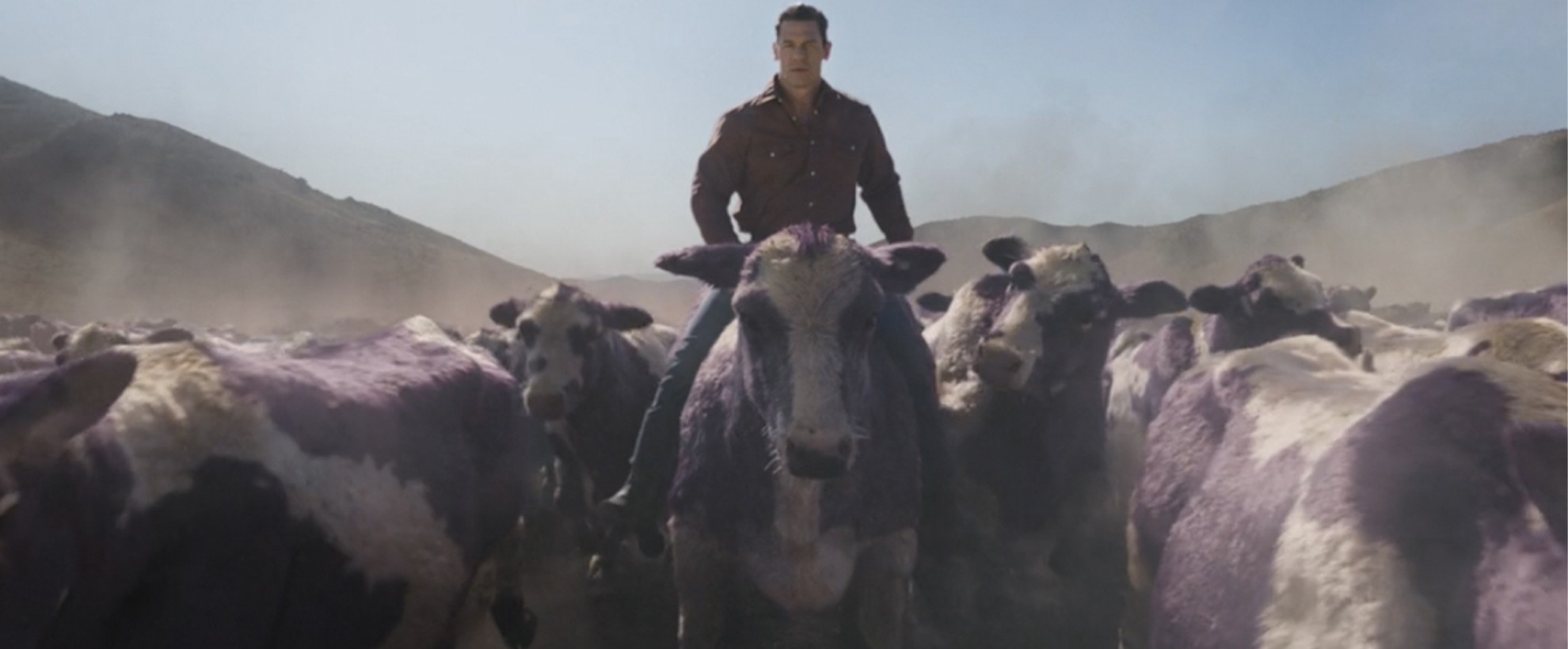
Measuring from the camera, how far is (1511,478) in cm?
225

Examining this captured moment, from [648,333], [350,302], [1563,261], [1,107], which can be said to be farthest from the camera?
[1,107]

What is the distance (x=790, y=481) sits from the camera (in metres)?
4.49

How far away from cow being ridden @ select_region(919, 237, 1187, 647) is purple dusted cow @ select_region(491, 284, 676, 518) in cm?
304

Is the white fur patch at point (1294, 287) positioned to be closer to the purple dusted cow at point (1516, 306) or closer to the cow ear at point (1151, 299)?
the purple dusted cow at point (1516, 306)

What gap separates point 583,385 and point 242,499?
484cm

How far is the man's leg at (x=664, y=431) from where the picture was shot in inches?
203

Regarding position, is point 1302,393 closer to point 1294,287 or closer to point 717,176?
point 717,176

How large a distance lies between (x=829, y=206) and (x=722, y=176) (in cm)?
65

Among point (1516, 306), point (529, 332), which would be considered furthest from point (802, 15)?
point (1516, 306)

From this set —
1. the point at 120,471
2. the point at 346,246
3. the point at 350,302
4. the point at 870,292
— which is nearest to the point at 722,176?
the point at 870,292

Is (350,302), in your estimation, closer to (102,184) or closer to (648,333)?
(102,184)

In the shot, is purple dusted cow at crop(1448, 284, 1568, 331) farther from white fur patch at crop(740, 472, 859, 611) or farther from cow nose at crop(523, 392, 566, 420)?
cow nose at crop(523, 392, 566, 420)

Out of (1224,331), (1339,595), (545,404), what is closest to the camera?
(1339,595)

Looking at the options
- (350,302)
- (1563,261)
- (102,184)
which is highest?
(1563,261)
